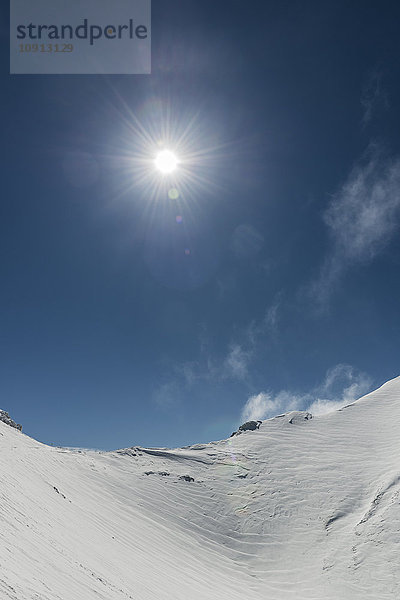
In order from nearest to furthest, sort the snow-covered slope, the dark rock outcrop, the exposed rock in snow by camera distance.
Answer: the snow-covered slope, the exposed rock in snow, the dark rock outcrop

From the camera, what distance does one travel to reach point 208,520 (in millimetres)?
29547

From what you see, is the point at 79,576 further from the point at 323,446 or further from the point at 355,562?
the point at 323,446

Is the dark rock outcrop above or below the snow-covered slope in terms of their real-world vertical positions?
above

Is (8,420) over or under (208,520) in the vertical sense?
over

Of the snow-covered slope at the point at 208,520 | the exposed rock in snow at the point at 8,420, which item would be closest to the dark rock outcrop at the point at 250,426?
the snow-covered slope at the point at 208,520

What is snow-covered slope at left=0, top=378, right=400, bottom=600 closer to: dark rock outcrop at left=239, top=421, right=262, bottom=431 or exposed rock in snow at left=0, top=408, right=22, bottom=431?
dark rock outcrop at left=239, top=421, right=262, bottom=431

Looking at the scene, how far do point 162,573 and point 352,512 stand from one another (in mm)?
17810

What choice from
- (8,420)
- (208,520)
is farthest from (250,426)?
(8,420)

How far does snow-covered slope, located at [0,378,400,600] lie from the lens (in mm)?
12672

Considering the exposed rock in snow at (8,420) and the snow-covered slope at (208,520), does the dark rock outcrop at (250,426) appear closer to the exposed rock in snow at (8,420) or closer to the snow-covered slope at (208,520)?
the snow-covered slope at (208,520)

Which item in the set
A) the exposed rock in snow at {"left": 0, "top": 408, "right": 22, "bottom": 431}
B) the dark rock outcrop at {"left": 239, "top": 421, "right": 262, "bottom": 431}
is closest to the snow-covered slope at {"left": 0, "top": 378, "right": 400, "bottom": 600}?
the dark rock outcrop at {"left": 239, "top": 421, "right": 262, "bottom": 431}

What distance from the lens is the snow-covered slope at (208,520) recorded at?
12672 mm

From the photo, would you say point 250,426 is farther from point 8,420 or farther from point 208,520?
point 8,420

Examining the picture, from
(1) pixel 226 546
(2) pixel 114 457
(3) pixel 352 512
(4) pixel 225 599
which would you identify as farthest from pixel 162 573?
(2) pixel 114 457
